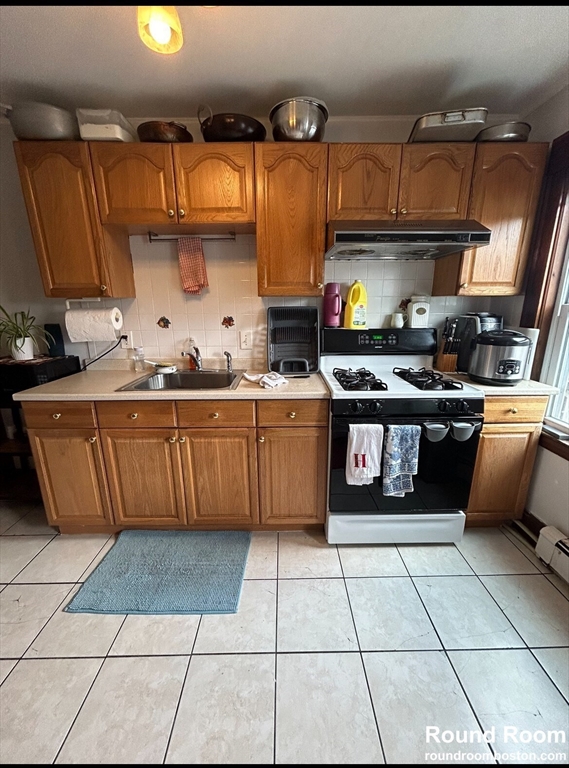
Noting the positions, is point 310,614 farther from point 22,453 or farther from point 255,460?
point 22,453

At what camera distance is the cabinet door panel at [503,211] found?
1.69 m

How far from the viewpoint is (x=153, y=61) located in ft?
4.76

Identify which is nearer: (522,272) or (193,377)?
(522,272)

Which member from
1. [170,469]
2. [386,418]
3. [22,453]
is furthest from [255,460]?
[22,453]

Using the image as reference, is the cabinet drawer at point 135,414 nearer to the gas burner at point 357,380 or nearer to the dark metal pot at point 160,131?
the gas burner at point 357,380

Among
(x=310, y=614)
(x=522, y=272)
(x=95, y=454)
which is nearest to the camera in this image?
(x=310, y=614)

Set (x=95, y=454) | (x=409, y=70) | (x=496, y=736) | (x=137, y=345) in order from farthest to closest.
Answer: (x=137, y=345) → (x=95, y=454) → (x=409, y=70) → (x=496, y=736)

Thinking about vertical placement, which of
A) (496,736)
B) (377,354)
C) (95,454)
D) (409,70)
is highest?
(409,70)

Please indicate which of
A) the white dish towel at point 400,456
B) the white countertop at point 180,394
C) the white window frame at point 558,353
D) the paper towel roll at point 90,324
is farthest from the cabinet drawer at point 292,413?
the white window frame at point 558,353

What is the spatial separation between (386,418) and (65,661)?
1746mm

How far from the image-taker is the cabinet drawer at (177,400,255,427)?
1.65 meters

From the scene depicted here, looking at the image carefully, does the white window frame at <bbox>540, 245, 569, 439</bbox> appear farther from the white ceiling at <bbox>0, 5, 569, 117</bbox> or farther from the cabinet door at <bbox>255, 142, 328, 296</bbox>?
the cabinet door at <bbox>255, 142, 328, 296</bbox>

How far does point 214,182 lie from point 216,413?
Answer: 129 centimetres

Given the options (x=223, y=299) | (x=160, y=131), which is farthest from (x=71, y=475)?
(x=160, y=131)
